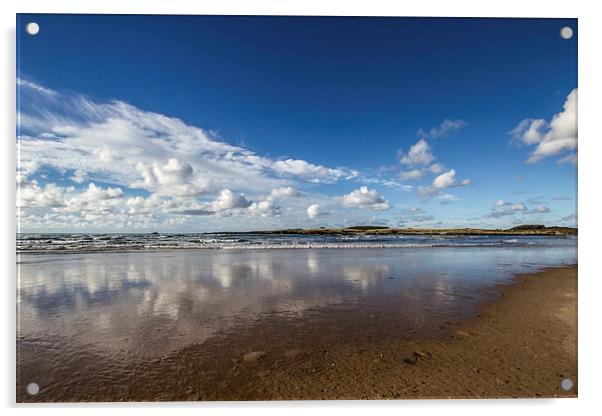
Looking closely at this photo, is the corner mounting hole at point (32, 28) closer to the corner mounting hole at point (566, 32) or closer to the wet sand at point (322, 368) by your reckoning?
the wet sand at point (322, 368)

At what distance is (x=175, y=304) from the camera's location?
12.9ft

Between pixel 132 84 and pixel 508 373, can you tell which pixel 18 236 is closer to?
pixel 132 84

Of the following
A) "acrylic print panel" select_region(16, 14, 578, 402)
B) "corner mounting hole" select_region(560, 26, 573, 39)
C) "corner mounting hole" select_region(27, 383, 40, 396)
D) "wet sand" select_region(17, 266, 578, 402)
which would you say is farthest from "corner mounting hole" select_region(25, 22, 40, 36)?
"corner mounting hole" select_region(560, 26, 573, 39)

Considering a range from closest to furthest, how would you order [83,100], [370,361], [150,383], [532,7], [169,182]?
[150,383]
[370,361]
[532,7]
[83,100]
[169,182]

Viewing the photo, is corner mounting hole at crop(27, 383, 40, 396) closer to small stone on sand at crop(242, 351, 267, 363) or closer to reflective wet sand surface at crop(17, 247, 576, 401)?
reflective wet sand surface at crop(17, 247, 576, 401)

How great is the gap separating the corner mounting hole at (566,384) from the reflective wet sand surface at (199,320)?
3.19 ft

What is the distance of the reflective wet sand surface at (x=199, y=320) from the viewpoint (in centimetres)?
246

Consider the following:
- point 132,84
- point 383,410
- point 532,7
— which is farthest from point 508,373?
point 132,84

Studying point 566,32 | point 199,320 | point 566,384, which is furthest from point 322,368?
point 566,32

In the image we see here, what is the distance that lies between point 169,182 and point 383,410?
14.3 feet

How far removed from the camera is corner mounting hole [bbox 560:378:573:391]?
267 cm

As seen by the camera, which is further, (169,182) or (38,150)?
(169,182)

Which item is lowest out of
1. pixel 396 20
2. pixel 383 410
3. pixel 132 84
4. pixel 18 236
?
pixel 383 410

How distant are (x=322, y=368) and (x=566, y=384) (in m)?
2.41
